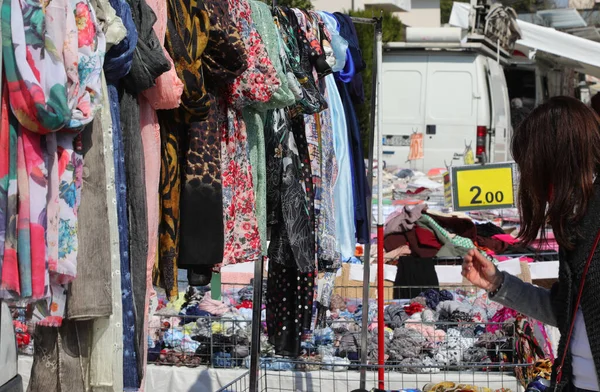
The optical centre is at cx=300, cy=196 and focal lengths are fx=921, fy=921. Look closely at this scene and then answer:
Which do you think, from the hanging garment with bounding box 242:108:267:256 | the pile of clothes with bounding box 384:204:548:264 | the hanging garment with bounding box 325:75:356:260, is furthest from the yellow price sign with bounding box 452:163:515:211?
the hanging garment with bounding box 242:108:267:256

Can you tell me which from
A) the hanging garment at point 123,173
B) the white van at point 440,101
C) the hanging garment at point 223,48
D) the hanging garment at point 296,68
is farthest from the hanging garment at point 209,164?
the white van at point 440,101

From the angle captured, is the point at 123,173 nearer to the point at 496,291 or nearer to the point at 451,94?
the point at 496,291

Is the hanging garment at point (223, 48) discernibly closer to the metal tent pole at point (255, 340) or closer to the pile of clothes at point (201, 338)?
the metal tent pole at point (255, 340)

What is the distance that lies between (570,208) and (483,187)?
5.05m

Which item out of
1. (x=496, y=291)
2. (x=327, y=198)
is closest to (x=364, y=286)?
(x=327, y=198)

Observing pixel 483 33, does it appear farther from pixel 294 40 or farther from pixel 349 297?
pixel 294 40

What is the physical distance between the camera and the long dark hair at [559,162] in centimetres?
263

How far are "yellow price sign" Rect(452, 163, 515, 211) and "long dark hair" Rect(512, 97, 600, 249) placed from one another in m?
4.83

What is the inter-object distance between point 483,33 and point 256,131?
9589mm

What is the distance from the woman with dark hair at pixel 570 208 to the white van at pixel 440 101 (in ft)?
33.1

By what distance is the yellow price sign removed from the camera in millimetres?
7520

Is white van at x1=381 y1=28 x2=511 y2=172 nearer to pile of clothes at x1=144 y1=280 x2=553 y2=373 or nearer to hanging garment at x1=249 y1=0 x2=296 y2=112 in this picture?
pile of clothes at x1=144 y1=280 x2=553 y2=373

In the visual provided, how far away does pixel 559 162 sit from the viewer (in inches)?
104

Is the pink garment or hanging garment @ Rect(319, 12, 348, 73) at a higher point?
hanging garment @ Rect(319, 12, 348, 73)
